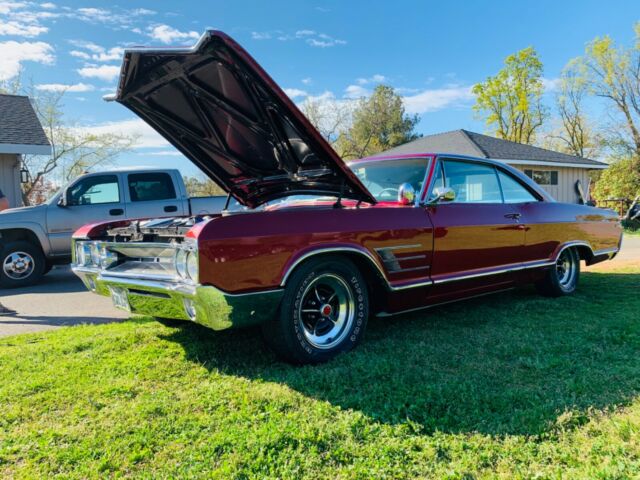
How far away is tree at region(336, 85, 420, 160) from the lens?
37.2m

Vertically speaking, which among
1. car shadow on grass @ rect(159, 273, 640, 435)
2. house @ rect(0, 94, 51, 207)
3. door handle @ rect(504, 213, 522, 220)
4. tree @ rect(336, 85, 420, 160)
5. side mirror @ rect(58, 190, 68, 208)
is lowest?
car shadow on grass @ rect(159, 273, 640, 435)

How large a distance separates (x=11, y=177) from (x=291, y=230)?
1224 cm

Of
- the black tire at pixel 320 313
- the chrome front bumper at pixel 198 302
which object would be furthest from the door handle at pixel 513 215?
the chrome front bumper at pixel 198 302

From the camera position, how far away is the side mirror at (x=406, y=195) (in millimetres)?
3812

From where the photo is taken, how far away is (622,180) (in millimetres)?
23969

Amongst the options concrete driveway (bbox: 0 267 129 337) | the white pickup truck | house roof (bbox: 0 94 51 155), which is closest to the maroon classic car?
concrete driveway (bbox: 0 267 129 337)

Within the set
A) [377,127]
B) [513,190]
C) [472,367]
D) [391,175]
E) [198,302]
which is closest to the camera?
[198,302]

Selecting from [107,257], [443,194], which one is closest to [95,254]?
[107,257]

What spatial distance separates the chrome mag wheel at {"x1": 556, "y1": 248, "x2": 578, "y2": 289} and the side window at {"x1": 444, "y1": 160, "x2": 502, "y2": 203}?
58.9 inches

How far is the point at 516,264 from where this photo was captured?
4.67 meters

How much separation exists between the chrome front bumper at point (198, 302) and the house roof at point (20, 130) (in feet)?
34.6

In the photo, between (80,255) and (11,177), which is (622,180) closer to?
(11,177)

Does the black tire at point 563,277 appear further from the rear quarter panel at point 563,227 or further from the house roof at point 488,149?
the house roof at point 488,149

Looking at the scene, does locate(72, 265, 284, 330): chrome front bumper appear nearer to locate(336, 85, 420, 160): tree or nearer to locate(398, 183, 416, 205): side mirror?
locate(398, 183, 416, 205): side mirror
